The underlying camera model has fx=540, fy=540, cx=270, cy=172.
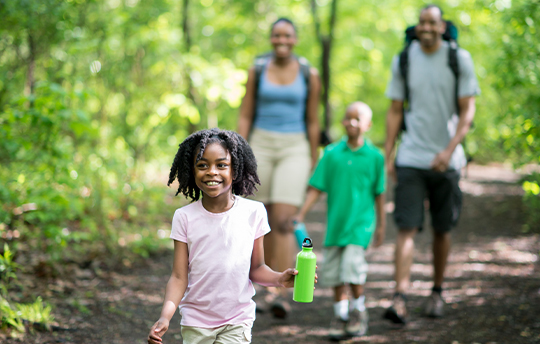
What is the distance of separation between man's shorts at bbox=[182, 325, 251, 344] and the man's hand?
249 centimetres

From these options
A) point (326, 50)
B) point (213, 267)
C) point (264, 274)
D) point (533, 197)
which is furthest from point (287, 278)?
point (326, 50)

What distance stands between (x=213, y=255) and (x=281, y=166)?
7.24 feet

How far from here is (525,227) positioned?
7590mm

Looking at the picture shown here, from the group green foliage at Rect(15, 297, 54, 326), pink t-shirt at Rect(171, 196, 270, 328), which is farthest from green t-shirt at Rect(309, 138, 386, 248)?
green foliage at Rect(15, 297, 54, 326)

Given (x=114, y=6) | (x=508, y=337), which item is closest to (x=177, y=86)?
(x=114, y=6)

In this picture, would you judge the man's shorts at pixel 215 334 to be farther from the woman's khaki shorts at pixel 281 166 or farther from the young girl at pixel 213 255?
the woman's khaki shorts at pixel 281 166

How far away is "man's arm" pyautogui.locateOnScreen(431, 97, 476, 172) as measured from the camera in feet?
14.1

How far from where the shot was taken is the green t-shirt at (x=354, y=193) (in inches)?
165

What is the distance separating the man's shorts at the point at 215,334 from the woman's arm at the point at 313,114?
2.59 m

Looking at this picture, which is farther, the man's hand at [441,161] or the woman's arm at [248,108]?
the woman's arm at [248,108]

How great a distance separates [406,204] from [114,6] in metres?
4.05

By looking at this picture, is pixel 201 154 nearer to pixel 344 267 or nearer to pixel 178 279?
pixel 178 279

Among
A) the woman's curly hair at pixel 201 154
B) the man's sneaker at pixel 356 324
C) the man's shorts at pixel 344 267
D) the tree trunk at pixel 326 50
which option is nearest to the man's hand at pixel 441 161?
the man's shorts at pixel 344 267

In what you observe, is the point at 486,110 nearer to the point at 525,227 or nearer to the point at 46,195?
the point at 525,227
